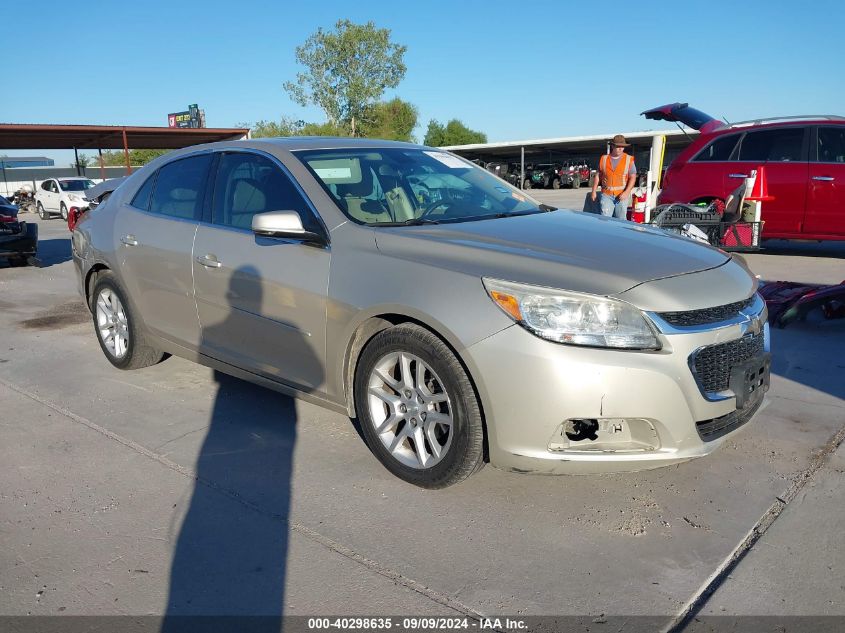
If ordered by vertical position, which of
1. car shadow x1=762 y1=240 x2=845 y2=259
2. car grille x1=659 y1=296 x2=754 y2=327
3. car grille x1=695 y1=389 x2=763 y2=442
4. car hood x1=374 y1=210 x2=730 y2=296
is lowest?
car shadow x1=762 y1=240 x2=845 y2=259

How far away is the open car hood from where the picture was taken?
1077 centimetres

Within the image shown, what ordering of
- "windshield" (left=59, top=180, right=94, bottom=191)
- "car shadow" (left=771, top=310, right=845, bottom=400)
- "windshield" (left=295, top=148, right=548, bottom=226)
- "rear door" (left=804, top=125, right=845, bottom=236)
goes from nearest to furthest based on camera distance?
"windshield" (left=295, top=148, right=548, bottom=226), "car shadow" (left=771, top=310, right=845, bottom=400), "rear door" (left=804, top=125, right=845, bottom=236), "windshield" (left=59, top=180, right=94, bottom=191)

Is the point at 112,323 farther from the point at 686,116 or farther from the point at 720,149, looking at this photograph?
the point at 686,116

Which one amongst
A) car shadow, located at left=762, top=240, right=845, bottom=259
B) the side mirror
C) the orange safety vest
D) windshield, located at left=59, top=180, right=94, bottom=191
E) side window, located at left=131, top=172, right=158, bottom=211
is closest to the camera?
the side mirror

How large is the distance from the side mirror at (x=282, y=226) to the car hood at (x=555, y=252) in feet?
1.22

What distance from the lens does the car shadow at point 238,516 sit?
7.98 ft

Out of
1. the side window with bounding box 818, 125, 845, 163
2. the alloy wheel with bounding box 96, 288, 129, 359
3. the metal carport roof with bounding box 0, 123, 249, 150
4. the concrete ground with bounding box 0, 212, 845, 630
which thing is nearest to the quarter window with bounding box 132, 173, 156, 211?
the alloy wheel with bounding box 96, 288, 129, 359

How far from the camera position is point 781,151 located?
9.54 metres

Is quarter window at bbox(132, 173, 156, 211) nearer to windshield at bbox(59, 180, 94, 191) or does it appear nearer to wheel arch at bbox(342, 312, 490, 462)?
wheel arch at bbox(342, 312, 490, 462)

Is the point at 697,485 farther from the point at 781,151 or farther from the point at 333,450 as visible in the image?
the point at 781,151

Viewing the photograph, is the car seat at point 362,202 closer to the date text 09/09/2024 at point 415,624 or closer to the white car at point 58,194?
the date text 09/09/2024 at point 415,624

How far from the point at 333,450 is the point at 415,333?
1.02m

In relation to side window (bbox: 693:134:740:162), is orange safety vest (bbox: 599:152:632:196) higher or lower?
lower

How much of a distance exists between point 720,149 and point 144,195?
8231 millimetres
